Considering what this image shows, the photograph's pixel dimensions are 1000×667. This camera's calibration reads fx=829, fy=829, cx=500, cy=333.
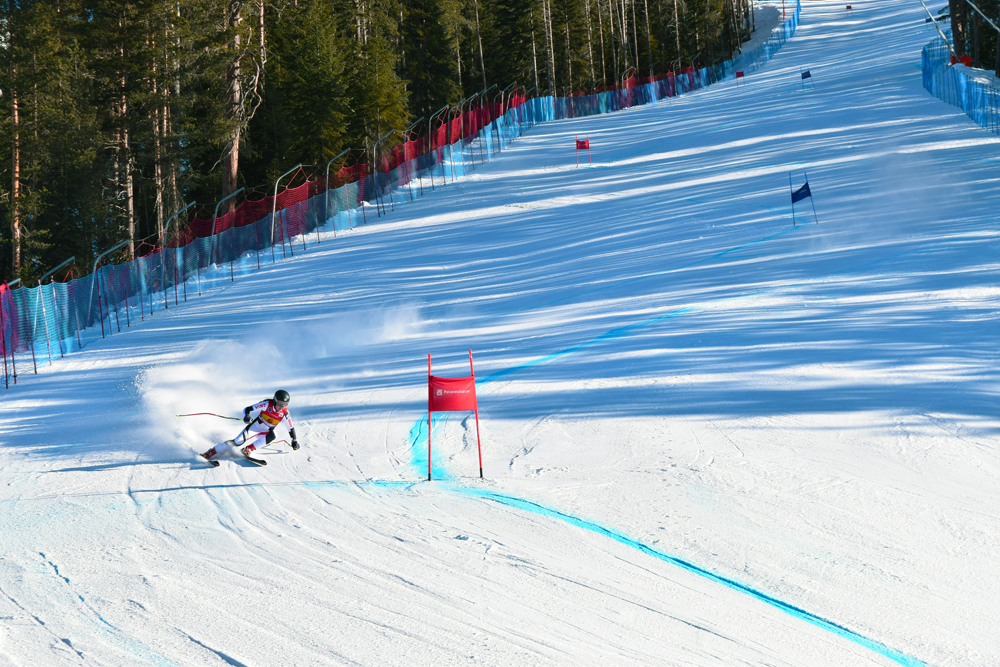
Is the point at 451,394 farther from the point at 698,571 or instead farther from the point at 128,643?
the point at 128,643

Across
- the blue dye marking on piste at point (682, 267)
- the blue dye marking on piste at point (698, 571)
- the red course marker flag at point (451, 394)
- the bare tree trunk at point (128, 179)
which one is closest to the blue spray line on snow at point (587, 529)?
the blue dye marking on piste at point (698, 571)

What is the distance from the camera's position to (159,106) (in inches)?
1421

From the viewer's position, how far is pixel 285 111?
41.4m

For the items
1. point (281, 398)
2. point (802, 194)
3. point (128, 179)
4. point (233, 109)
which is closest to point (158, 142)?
point (128, 179)

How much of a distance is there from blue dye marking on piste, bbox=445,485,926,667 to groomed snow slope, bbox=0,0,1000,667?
0.03m

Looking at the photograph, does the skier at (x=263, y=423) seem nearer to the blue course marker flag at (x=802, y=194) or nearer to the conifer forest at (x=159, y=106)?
the blue course marker flag at (x=802, y=194)

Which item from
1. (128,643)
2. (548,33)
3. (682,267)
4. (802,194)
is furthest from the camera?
(548,33)

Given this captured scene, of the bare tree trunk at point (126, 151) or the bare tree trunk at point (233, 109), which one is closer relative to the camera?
the bare tree trunk at point (233, 109)

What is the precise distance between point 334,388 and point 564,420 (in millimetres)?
4198

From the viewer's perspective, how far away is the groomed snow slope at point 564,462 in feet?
20.7

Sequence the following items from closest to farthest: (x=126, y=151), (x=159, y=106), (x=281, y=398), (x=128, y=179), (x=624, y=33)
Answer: (x=281, y=398)
(x=128, y=179)
(x=159, y=106)
(x=126, y=151)
(x=624, y=33)

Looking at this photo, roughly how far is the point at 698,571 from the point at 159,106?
3552 cm

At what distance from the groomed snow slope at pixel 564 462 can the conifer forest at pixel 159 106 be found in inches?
658

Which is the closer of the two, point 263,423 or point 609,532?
point 609,532
